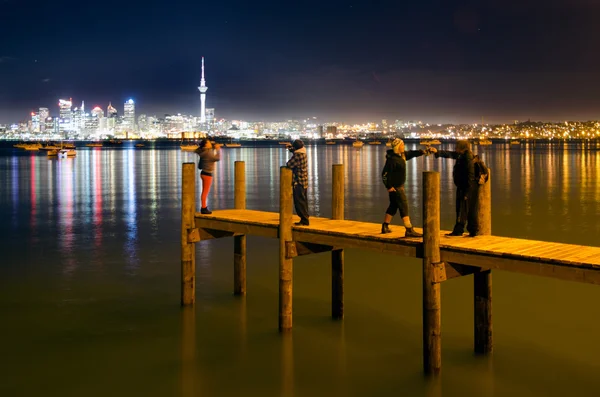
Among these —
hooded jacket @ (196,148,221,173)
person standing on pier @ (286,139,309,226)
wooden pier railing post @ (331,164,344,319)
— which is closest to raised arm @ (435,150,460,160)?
wooden pier railing post @ (331,164,344,319)

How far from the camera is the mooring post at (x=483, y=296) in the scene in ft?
39.6

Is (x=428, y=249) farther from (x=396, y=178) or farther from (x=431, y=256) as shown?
(x=396, y=178)

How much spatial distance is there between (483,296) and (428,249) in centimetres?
185

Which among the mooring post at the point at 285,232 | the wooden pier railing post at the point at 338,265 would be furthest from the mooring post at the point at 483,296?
the mooring post at the point at 285,232

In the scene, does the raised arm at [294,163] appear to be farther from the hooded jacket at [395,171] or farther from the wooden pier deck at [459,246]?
the hooded jacket at [395,171]

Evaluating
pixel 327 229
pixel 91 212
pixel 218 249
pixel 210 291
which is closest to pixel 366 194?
pixel 91 212

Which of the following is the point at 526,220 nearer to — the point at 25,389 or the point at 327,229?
the point at 327,229

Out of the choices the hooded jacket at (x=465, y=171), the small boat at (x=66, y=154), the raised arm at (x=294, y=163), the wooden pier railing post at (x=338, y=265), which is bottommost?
the wooden pier railing post at (x=338, y=265)

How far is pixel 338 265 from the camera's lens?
14.7 metres

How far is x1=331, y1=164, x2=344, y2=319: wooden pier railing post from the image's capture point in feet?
48.0

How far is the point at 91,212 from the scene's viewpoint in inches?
1388

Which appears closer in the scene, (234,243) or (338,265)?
(338,265)

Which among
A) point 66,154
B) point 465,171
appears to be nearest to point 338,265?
point 465,171

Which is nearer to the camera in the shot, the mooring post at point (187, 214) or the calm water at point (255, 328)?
the calm water at point (255, 328)
